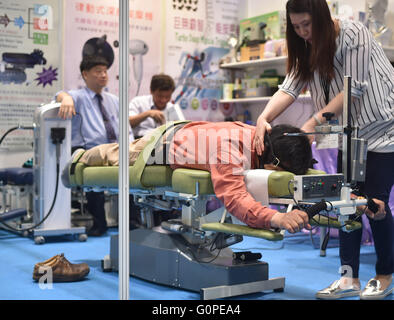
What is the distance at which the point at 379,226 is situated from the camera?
245cm

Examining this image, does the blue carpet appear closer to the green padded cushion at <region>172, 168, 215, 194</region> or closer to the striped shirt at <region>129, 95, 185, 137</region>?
the green padded cushion at <region>172, 168, 215, 194</region>

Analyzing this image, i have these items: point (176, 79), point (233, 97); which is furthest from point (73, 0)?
point (233, 97)

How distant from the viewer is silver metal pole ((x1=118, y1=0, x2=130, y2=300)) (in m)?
1.77

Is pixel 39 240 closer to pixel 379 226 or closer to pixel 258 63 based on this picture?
pixel 379 226

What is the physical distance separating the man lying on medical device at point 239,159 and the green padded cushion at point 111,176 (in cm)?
6

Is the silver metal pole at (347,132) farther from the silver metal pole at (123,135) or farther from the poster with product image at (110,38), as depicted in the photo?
the poster with product image at (110,38)

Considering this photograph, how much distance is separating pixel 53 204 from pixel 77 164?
2.30 ft

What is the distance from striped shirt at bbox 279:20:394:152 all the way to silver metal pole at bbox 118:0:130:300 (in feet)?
3.01

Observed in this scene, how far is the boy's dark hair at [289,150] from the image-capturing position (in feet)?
6.87

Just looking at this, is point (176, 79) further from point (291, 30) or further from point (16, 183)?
point (291, 30)

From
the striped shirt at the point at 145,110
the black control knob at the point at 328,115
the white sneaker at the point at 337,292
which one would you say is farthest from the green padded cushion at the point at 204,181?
the striped shirt at the point at 145,110

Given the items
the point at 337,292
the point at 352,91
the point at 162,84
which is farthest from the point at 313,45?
the point at 162,84

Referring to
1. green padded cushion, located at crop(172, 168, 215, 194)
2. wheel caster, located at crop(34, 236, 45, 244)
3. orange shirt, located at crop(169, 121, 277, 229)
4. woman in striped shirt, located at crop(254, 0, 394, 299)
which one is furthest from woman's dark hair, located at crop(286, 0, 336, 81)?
wheel caster, located at crop(34, 236, 45, 244)
